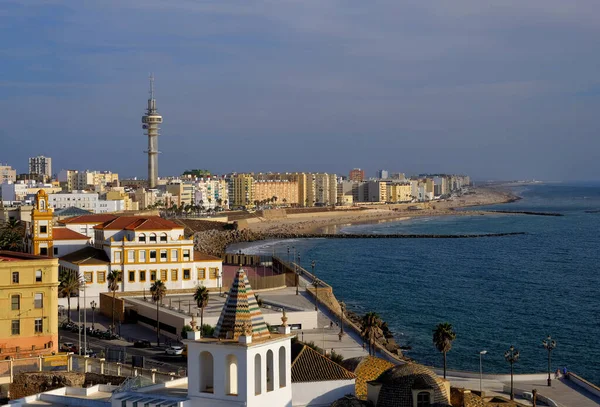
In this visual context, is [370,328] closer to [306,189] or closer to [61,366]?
[61,366]

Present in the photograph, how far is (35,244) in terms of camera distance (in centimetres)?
4762

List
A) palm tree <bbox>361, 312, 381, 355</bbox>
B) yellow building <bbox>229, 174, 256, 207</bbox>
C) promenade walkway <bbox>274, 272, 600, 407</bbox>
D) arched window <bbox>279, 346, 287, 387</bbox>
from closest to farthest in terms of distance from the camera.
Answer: arched window <bbox>279, 346, 287, 387</bbox> → promenade walkway <bbox>274, 272, 600, 407</bbox> → palm tree <bbox>361, 312, 381, 355</bbox> → yellow building <bbox>229, 174, 256, 207</bbox>

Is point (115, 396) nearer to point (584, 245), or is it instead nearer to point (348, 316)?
point (348, 316)

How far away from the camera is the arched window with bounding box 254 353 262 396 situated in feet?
46.3

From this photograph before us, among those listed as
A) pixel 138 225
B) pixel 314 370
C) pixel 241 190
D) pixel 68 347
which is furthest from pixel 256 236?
pixel 314 370

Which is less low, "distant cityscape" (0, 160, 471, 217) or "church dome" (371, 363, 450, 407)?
"distant cityscape" (0, 160, 471, 217)

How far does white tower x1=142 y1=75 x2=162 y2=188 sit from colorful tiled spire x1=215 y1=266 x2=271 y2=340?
142m

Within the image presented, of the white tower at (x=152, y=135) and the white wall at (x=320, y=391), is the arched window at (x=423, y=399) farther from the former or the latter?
the white tower at (x=152, y=135)

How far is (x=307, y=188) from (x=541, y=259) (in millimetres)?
110524

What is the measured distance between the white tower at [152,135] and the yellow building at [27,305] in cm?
12596

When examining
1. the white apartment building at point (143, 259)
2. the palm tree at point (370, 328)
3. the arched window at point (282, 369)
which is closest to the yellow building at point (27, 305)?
the palm tree at point (370, 328)

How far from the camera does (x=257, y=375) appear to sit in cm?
1421

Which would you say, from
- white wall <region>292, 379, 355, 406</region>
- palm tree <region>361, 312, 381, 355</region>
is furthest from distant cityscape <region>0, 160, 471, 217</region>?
white wall <region>292, 379, 355, 406</region>

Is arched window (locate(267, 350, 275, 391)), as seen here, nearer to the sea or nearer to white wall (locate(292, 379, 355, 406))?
white wall (locate(292, 379, 355, 406))
